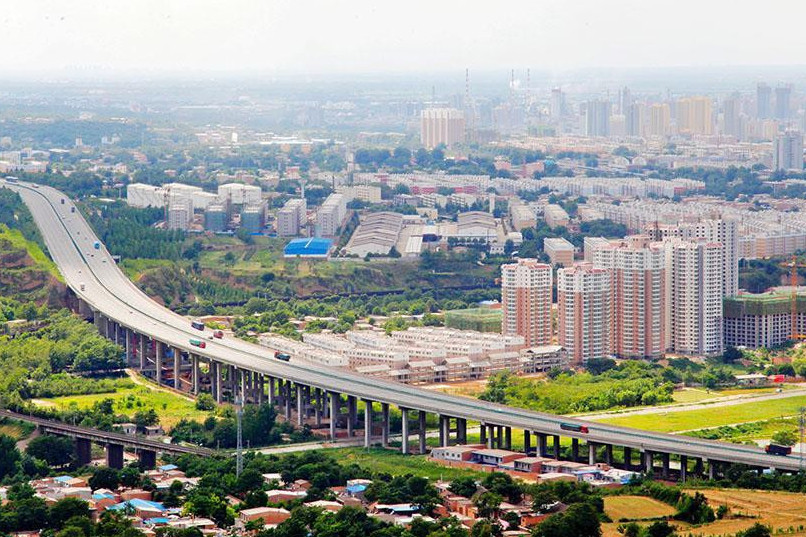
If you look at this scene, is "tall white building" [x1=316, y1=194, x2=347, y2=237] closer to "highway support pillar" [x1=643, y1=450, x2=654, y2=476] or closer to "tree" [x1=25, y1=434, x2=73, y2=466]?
"tree" [x1=25, y1=434, x2=73, y2=466]

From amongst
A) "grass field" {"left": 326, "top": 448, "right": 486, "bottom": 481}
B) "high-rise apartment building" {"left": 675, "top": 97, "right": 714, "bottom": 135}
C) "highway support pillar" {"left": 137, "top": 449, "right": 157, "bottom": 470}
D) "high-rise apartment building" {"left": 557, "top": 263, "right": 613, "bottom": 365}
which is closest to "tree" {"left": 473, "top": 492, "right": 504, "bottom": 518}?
"grass field" {"left": 326, "top": 448, "right": 486, "bottom": 481}

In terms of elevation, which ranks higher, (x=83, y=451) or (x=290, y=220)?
(x=290, y=220)

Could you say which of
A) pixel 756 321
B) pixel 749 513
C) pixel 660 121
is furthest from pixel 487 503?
pixel 660 121

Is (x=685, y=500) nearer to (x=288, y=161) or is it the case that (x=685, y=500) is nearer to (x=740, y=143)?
(x=288, y=161)

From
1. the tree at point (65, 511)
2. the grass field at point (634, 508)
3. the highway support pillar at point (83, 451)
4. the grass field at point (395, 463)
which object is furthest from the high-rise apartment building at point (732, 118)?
the tree at point (65, 511)

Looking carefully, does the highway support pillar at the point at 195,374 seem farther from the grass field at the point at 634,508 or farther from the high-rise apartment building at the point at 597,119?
the high-rise apartment building at the point at 597,119

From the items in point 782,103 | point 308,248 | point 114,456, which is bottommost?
point 114,456

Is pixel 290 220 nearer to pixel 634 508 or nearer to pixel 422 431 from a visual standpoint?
pixel 422 431
